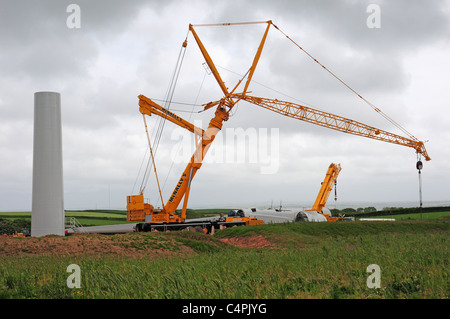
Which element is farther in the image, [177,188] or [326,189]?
[326,189]

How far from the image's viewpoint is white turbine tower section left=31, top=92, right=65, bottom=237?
23219 mm

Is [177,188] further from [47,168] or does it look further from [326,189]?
[326,189]

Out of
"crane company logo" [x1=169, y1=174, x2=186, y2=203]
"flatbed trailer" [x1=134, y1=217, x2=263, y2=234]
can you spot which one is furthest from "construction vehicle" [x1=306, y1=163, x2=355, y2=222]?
"crane company logo" [x1=169, y1=174, x2=186, y2=203]

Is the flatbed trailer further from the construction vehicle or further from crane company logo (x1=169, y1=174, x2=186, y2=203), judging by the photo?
the construction vehicle

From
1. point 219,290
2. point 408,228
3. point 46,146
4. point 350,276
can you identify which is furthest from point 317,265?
point 408,228

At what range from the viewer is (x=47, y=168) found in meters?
23.2

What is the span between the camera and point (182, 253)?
1992 cm

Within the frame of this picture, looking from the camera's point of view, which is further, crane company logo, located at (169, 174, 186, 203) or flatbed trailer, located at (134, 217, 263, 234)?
crane company logo, located at (169, 174, 186, 203)

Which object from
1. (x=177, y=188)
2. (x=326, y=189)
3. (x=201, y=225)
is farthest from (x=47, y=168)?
(x=326, y=189)

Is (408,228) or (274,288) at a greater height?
(274,288)
